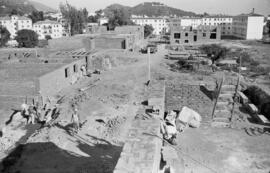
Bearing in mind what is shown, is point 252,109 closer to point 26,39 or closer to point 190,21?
point 26,39

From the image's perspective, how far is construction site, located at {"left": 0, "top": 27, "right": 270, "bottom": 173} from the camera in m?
7.63

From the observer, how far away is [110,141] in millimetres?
8969

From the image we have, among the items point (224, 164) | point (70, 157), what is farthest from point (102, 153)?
point (224, 164)

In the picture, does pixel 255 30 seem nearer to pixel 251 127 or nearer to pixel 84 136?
pixel 251 127

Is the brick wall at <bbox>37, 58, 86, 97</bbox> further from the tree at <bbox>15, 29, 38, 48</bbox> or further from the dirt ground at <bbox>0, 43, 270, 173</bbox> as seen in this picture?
the tree at <bbox>15, 29, 38, 48</bbox>

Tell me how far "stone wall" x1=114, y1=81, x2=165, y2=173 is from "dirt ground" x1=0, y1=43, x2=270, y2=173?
1698 millimetres

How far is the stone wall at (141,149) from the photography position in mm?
5297

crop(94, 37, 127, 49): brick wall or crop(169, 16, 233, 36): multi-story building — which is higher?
crop(169, 16, 233, 36): multi-story building

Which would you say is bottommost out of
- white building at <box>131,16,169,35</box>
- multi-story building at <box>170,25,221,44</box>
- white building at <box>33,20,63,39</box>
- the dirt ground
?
the dirt ground

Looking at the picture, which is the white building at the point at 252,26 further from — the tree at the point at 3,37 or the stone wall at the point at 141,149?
the stone wall at the point at 141,149

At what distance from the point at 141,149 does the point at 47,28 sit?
204ft

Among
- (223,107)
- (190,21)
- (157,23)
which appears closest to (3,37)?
(157,23)

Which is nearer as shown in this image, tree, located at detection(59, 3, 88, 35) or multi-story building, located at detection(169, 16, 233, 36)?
tree, located at detection(59, 3, 88, 35)

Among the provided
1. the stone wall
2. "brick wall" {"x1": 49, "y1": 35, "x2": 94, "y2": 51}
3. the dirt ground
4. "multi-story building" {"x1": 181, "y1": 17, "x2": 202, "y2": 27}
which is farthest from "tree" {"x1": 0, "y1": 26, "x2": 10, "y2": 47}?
"multi-story building" {"x1": 181, "y1": 17, "x2": 202, "y2": 27}
